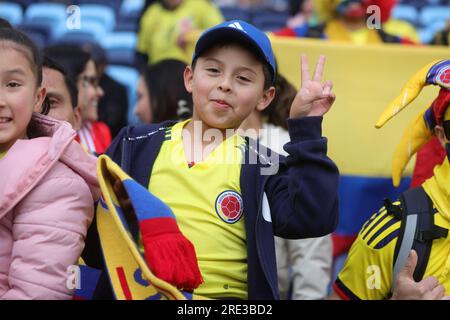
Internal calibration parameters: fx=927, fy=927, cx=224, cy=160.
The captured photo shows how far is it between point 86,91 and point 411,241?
2.08 m

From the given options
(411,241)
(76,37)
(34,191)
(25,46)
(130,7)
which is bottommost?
(411,241)

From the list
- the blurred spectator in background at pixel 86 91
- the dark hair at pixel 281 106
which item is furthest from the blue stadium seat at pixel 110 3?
the dark hair at pixel 281 106

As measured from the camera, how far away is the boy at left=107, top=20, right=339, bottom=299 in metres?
2.79

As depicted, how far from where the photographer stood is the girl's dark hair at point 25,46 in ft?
9.71

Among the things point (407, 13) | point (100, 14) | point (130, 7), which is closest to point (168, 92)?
point (100, 14)

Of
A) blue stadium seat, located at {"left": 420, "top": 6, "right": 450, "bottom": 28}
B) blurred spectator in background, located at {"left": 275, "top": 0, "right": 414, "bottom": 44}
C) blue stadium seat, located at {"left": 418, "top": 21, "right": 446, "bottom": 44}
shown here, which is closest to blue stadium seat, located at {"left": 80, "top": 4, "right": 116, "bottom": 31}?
blue stadium seat, located at {"left": 418, "top": 21, "right": 446, "bottom": 44}

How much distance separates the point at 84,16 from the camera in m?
9.23

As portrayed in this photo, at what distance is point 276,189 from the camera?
2.92 metres

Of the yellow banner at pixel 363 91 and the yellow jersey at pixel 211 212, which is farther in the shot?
the yellow banner at pixel 363 91

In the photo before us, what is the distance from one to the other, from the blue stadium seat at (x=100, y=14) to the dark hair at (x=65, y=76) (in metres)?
5.11

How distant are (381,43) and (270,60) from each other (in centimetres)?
295

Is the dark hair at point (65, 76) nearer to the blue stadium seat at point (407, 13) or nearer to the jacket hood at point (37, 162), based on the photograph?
the jacket hood at point (37, 162)

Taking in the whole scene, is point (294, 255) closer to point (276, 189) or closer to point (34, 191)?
point (276, 189)
